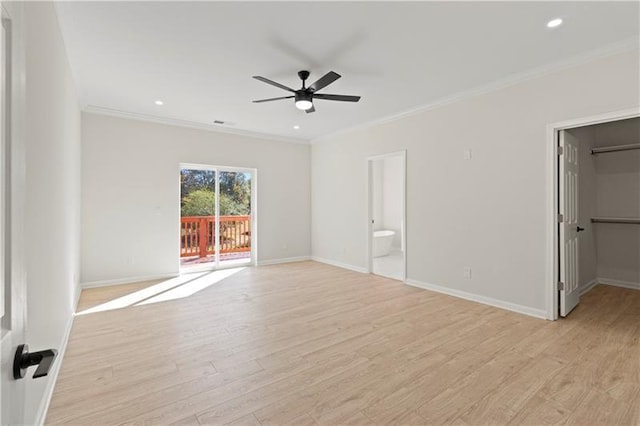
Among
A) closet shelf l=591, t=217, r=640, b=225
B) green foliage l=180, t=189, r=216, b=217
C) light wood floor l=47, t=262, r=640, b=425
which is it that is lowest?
light wood floor l=47, t=262, r=640, b=425

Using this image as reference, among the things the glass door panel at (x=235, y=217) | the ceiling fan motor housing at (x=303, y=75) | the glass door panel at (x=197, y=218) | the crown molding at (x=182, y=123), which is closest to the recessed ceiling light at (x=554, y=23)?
the ceiling fan motor housing at (x=303, y=75)

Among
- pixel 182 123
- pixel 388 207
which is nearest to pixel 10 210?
pixel 182 123

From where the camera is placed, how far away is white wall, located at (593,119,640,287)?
4332 millimetres

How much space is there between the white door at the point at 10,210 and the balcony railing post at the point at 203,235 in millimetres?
5224

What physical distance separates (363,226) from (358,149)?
1473mm

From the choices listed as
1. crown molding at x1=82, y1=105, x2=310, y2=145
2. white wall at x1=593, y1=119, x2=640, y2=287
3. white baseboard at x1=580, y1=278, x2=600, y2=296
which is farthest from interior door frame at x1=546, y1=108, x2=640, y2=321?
crown molding at x1=82, y1=105, x2=310, y2=145

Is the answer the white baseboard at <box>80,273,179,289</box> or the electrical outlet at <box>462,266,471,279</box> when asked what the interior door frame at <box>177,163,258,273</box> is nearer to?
the white baseboard at <box>80,273,179,289</box>

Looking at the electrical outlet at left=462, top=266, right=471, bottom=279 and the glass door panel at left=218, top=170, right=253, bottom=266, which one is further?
the glass door panel at left=218, top=170, right=253, bottom=266

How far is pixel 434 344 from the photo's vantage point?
2.68 metres

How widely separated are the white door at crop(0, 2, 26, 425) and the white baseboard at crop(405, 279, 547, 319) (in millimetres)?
4145

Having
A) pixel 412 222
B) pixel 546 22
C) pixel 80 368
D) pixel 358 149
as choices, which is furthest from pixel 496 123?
pixel 80 368

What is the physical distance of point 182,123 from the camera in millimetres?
5270

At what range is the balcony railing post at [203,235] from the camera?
5.70 m

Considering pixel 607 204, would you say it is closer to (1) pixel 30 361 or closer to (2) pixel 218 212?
(1) pixel 30 361
